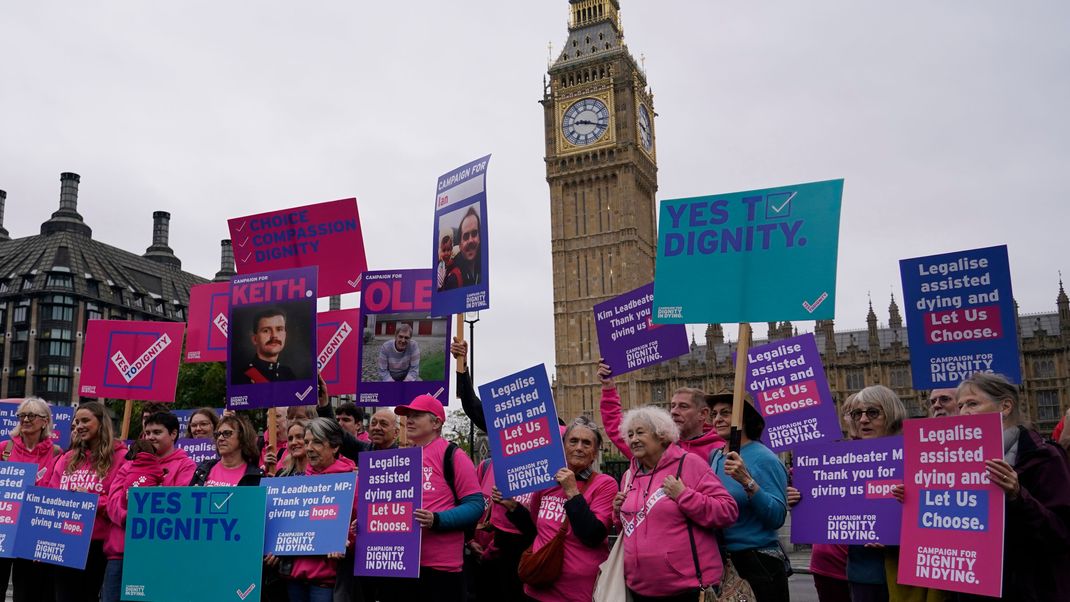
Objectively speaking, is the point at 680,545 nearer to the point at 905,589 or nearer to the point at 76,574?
the point at 905,589

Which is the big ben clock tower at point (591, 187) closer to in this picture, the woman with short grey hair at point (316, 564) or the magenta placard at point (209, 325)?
the magenta placard at point (209, 325)

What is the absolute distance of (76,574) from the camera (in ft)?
18.9

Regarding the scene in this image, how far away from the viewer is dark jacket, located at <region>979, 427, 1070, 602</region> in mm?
3457

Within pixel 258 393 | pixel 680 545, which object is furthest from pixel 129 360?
pixel 680 545

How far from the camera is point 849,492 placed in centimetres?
428

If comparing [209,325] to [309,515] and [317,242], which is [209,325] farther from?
[309,515]

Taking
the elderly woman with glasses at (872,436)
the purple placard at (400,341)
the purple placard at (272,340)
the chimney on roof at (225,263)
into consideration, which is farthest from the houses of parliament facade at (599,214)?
the elderly woman with glasses at (872,436)

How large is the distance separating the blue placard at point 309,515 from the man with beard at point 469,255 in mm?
1983

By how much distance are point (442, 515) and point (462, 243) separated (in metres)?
2.41

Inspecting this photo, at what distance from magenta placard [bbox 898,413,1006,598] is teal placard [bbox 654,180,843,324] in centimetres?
82

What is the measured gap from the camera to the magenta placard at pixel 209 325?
7.79 meters

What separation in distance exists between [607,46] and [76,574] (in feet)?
190

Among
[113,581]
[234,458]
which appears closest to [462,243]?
[234,458]

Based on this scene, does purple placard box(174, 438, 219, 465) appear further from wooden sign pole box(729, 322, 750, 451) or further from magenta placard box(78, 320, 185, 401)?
wooden sign pole box(729, 322, 750, 451)
